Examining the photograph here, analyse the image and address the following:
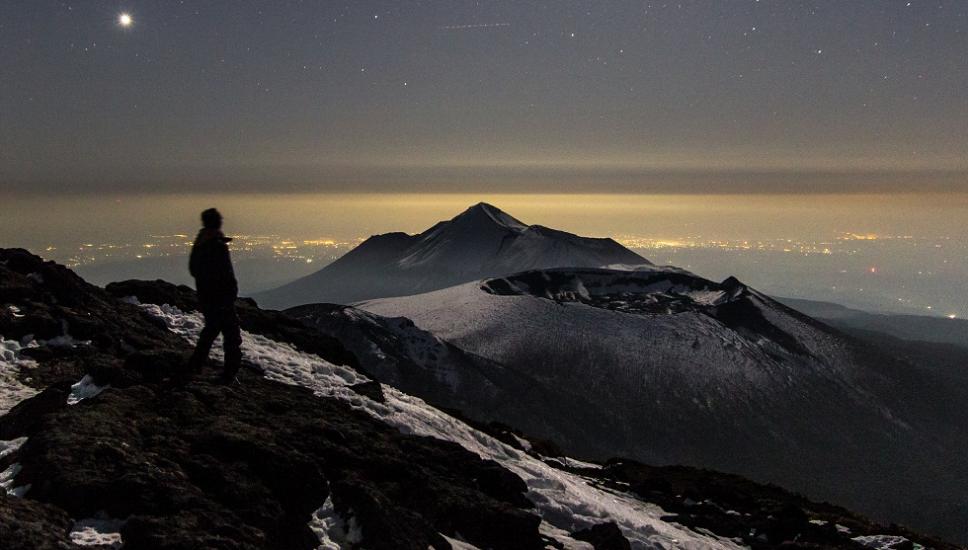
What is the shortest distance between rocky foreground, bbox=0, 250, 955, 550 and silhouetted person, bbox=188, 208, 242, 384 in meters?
1.80

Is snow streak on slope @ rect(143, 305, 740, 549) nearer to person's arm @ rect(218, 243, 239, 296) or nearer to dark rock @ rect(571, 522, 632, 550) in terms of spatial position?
dark rock @ rect(571, 522, 632, 550)

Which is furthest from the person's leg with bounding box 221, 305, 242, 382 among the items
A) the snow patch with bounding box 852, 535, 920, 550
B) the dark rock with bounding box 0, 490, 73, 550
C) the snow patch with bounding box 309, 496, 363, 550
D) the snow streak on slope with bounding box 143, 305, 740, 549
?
the snow patch with bounding box 852, 535, 920, 550

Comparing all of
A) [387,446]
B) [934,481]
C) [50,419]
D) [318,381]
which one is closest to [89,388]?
[50,419]

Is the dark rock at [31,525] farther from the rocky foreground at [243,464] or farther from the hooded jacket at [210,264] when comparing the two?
the hooded jacket at [210,264]

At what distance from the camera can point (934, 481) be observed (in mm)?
180500

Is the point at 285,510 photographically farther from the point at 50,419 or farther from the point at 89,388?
the point at 89,388

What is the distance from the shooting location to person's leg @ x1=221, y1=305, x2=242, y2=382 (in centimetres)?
1775

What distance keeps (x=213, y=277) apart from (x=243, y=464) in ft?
18.0

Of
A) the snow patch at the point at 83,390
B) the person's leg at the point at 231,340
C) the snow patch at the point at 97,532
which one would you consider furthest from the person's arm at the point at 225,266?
the snow patch at the point at 97,532

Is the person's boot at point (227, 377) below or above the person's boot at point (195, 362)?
below

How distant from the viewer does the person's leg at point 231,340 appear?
17750 mm

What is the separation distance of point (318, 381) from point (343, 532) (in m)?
13.1

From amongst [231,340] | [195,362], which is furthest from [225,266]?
[195,362]

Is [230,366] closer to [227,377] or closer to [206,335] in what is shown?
[227,377]
